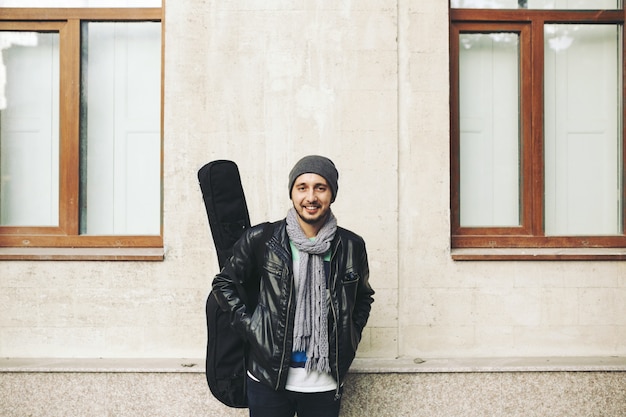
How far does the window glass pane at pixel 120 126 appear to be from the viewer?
4902 millimetres

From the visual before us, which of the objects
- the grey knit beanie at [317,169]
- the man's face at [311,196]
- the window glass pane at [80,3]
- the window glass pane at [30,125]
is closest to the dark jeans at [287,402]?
the man's face at [311,196]

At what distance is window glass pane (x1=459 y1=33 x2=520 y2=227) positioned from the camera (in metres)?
4.93

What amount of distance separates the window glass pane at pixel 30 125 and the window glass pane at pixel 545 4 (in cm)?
350

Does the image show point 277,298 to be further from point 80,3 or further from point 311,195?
point 80,3

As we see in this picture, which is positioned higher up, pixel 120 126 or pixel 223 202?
pixel 120 126

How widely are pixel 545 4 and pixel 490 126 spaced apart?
43.8 inches

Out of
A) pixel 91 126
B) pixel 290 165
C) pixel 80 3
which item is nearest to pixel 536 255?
pixel 290 165

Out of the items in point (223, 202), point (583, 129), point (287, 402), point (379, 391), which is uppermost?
point (583, 129)

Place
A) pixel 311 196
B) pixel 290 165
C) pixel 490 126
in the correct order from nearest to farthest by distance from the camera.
→ pixel 311 196
pixel 290 165
pixel 490 126

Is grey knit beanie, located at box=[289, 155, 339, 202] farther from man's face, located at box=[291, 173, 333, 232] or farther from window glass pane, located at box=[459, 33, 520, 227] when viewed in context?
window glass pane, located at box=[459, 33, 520, 227]

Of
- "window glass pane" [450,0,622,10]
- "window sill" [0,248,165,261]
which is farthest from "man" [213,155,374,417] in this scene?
"window glass pane" [450,0,622,10]

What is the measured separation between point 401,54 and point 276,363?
8.87ft

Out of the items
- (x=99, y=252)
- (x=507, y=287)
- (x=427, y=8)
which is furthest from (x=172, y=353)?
(x=427, y=8)

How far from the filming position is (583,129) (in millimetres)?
4980
